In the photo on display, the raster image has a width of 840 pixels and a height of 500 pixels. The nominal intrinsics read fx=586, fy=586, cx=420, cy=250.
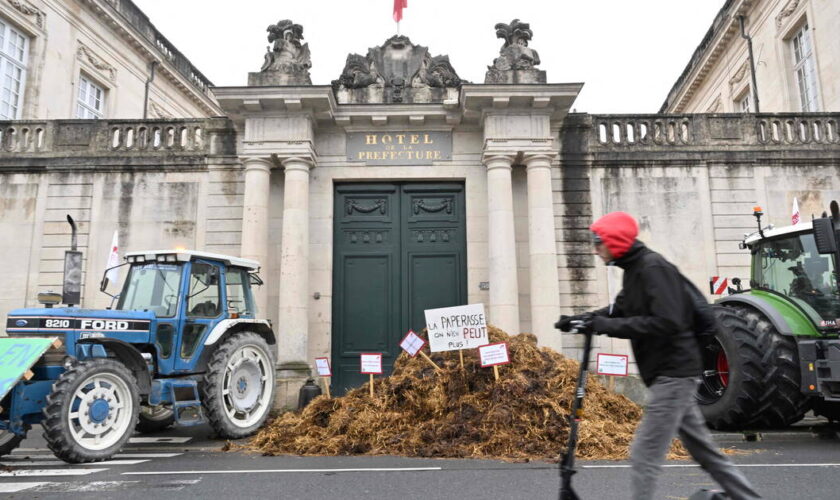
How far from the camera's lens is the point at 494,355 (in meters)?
8.13

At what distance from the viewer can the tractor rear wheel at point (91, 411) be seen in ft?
21.0

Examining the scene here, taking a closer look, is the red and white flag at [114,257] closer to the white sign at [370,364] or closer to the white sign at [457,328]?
the white sign at [370,364]

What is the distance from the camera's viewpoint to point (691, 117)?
1347 centimetres

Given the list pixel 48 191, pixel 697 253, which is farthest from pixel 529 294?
pixel 48 191

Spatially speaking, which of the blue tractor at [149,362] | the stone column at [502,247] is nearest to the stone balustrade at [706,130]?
the stone column at [502,247]

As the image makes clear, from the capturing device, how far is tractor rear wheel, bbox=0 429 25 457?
710cm

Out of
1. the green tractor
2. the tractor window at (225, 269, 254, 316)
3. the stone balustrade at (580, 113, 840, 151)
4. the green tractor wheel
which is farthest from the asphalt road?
the stone balustrade at (580, 113, 840, 151)

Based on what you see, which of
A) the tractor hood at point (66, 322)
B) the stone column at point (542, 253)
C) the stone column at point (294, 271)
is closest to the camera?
the tractor hood at point (66, 322)

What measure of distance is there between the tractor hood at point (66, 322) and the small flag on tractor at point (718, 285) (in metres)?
11.1

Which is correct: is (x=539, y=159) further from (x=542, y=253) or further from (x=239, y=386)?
(x=239, y=386)

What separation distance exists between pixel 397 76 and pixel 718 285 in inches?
330

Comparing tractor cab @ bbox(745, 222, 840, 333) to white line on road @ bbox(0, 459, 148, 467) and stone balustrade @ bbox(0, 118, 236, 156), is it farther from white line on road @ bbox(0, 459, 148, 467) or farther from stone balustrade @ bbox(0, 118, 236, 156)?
stone balustrade @ bbox(0, 118, 236, 156)

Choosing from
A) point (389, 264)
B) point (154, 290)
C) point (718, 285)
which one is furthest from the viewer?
point (389, 264)

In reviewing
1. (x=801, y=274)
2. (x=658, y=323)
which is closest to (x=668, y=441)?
(x=658, y=323)
